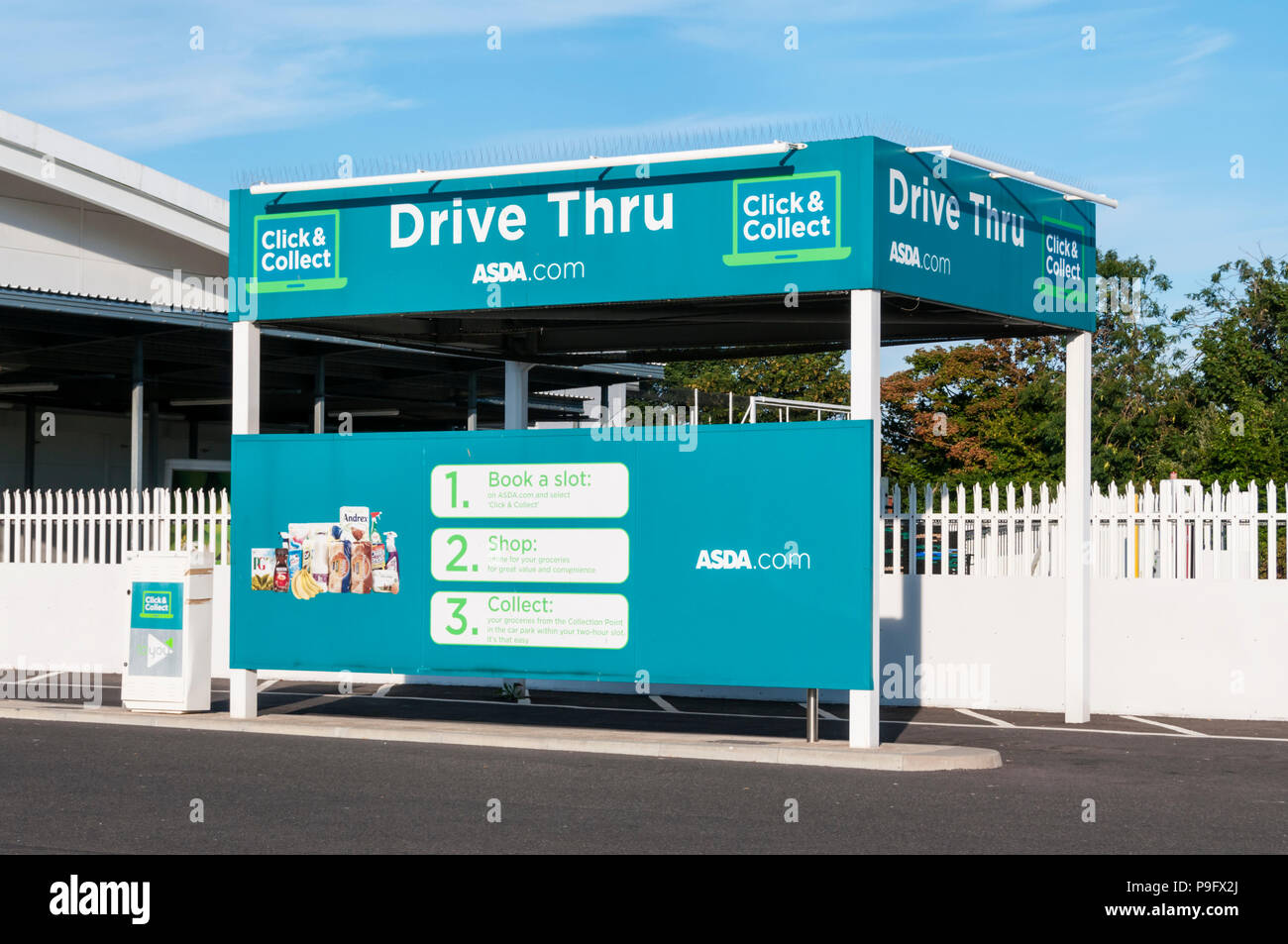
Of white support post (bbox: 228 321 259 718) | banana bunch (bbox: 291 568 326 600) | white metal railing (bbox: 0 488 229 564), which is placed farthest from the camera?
white metal railing (bbox: 0 488 229 564)

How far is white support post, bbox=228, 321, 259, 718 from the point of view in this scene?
572 inches

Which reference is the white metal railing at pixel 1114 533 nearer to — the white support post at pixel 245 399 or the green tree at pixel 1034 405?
the white support post at pixel 245 399

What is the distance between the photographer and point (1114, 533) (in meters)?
15.8

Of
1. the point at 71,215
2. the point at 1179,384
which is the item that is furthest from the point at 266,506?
the point at 1179,384

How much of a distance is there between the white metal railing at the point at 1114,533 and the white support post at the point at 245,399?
20.1 feet

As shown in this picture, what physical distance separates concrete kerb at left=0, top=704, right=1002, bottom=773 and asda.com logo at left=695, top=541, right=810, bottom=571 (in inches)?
56.9

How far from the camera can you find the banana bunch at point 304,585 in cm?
1421

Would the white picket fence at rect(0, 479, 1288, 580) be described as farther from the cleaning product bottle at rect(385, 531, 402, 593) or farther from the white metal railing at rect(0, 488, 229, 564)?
the white metal railing at rect(0, 488, 229, 564)

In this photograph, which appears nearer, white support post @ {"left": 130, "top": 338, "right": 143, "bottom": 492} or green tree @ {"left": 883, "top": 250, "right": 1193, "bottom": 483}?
white support post @ {"left": 130, "top": 338, "right": 143, "bottom": 492}
